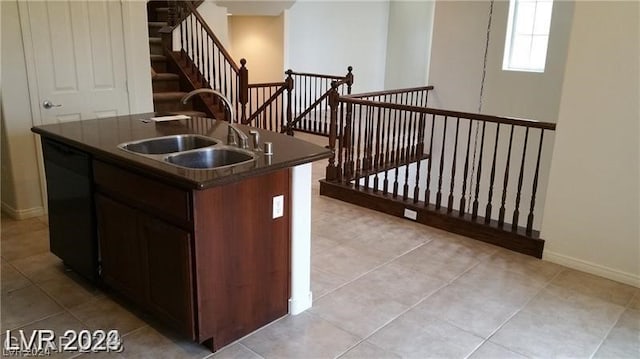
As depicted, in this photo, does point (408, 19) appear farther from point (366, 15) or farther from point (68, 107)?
point (68, 107)

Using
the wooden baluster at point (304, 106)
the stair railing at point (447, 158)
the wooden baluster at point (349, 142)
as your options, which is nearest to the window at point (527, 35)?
the stair railing at point (447, 158)

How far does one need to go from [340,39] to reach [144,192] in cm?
818

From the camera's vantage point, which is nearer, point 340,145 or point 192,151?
point 192,151

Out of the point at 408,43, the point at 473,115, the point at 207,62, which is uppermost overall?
the point at 408,43

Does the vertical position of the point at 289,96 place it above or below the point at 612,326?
above

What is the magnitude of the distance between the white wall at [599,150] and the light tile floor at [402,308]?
0.64 ft

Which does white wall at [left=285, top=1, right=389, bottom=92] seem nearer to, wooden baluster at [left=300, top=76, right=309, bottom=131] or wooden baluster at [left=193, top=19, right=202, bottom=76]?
wooden baluster at [left=300, top=76, right=309, bottom=131]

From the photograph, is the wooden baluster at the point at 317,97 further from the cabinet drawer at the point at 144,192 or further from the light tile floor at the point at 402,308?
the cabinet drawer at the point at 144,192

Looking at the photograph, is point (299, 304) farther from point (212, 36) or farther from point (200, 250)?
point (212, 36)

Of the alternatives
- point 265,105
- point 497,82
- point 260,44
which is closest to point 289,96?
point 265,105

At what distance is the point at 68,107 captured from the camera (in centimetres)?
435

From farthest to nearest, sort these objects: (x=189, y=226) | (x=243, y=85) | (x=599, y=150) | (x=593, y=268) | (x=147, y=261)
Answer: (x=243, y=85)
(x=593, y=268)
(x=599, y=150)
(x=147, y=261)
(x=189, y=226)

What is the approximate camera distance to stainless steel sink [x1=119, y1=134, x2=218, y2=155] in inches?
114

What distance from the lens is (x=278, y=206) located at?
8.76ft
